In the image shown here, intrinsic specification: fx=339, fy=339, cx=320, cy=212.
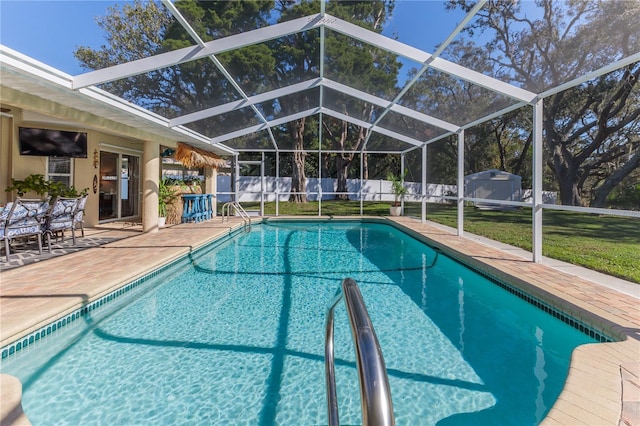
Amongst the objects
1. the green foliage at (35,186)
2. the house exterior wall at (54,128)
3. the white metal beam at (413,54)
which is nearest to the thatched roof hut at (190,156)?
the house exterior wall at (54,128)

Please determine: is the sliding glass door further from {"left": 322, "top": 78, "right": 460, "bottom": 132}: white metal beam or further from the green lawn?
{"left": 322, "top": 78, "right": 460, "bottom": 132}: white metal beam

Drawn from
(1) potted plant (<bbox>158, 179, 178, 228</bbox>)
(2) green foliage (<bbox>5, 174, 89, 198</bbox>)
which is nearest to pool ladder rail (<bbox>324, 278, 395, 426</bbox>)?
(2) green foliage (<bbox>5, 174, 89, 198</bbox>)

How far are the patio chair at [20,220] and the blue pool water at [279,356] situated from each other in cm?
224

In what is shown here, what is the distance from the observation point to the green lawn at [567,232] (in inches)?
245

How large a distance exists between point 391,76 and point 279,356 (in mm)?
6431

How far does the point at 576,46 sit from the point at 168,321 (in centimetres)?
610

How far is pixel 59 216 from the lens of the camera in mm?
6387

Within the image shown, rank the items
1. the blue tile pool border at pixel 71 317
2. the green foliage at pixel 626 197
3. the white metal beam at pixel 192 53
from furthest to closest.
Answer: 1. the green foliage at pixel 626 197
2. the white metal beam at pixel 192 53
3. the blue tile pool border at pixel 71 317

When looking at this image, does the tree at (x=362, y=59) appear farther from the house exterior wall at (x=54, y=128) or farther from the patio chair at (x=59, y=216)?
the patio chair at (x=59, y=216)

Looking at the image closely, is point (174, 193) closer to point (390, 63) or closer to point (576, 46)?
point (390, 63)

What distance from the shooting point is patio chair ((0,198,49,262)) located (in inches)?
201

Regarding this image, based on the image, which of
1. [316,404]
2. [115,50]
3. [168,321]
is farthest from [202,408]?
[115,50]

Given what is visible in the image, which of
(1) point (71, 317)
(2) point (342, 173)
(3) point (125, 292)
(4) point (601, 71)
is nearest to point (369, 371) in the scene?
(1) point (71, 317)

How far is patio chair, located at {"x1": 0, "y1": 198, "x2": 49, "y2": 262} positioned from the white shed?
14198 millimetres
